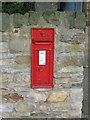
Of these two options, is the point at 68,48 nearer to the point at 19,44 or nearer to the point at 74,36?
the point at 74,36

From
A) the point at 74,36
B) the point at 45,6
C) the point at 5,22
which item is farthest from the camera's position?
the point at 45,6

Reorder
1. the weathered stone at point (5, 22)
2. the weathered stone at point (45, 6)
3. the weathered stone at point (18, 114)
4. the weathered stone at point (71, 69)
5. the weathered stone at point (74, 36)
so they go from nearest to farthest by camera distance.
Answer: the weathered stone at point (5, 22)
the weathered stone at point (74, 36)
the weathered stone at point (71, 69)
the weathered stone at point (18, 114)
the weathered stone at point (45, 6)

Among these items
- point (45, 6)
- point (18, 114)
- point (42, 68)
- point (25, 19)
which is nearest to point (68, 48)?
point (42, 68)

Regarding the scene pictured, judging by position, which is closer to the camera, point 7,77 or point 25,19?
point 25,19

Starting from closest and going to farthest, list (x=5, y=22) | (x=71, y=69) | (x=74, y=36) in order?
(x=5, y=22) < (x=74, y=36) < (x=71, y=69)

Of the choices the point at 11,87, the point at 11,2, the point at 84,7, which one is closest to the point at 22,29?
the point at 11,87

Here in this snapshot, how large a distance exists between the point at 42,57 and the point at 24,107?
70cm

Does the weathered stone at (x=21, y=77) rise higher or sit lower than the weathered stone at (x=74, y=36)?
lower

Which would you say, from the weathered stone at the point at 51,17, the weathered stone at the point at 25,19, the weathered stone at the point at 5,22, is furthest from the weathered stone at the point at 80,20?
the weathered stone at the point at 5,22

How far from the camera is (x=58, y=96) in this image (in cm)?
420

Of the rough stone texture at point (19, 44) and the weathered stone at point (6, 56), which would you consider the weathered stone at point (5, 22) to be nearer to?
the rough stone texture at point (19, 44)

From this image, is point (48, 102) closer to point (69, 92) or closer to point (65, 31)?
point (69, 92)

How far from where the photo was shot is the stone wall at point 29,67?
398cm

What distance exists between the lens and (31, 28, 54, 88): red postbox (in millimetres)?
3988
